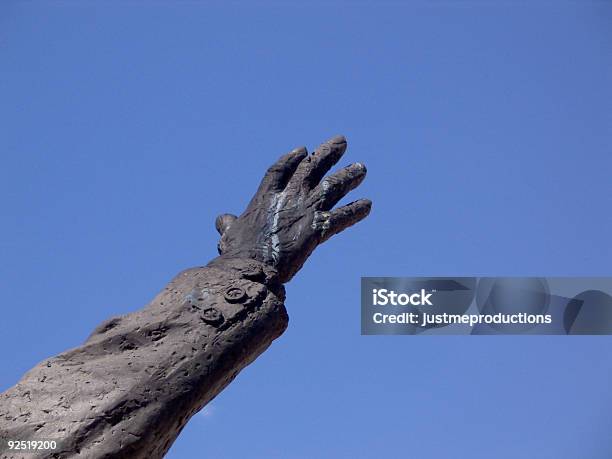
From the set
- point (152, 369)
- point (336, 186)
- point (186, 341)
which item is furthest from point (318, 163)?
point (152, 369)

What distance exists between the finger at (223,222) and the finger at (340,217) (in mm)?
693

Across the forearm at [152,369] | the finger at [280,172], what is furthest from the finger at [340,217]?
the forearm at [152,369]

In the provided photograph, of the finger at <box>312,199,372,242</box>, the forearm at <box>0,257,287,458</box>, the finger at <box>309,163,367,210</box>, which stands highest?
the finger at <box>309,163,367,210</box>

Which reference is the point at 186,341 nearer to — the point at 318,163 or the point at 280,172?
the point at 280,172

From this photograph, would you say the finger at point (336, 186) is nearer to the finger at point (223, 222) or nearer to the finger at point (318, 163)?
the finger at point (318, 163)

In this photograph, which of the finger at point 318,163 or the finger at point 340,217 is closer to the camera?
the finger at point 340,217

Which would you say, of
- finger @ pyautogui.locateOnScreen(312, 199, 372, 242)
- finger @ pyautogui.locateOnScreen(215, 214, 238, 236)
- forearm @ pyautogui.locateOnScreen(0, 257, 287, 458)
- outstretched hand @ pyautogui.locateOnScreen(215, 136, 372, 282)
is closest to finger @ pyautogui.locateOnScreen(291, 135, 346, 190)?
outstretched hand @ pyautogui.locateOnScreen(215, 136, 372, 282)

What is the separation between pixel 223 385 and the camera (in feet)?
21.6

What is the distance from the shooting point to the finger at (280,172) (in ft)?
25.4

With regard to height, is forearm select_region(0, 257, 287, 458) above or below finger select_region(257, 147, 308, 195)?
below

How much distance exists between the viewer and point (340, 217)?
7598mm

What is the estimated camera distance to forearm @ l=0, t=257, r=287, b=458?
6016 millimetres

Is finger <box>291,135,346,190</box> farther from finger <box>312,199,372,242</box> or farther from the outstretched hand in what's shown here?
finger <box>312,199,372,242</box>

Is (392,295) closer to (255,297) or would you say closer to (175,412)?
(255,297)
